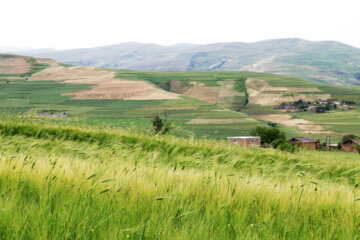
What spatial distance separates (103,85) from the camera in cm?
16425

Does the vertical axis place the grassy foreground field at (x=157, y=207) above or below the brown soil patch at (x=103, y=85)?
above

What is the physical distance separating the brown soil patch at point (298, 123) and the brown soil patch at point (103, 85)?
40382mm

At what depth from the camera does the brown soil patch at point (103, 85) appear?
487 feet

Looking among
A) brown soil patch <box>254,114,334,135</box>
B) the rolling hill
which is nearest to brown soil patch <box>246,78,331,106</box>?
the rolling hill

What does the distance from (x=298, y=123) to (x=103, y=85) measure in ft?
294

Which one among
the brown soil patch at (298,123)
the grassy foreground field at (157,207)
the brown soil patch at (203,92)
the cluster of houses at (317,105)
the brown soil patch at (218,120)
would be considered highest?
the grassy foreground field at (157,207)

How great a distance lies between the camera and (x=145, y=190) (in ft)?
10.9

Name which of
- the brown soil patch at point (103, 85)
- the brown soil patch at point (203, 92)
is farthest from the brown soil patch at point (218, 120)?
the brown soil patch at point (203, 92)

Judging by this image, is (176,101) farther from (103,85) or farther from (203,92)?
(203,92)

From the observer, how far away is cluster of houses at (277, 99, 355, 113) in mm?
150625

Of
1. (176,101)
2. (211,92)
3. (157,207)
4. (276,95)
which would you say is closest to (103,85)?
(176,101)

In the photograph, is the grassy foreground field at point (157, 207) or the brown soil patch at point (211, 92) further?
the brown soil patch at point (211, 92)

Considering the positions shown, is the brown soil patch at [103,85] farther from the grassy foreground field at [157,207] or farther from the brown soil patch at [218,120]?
the grassy foreground field at [157,207]

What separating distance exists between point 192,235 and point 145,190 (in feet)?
3.18
